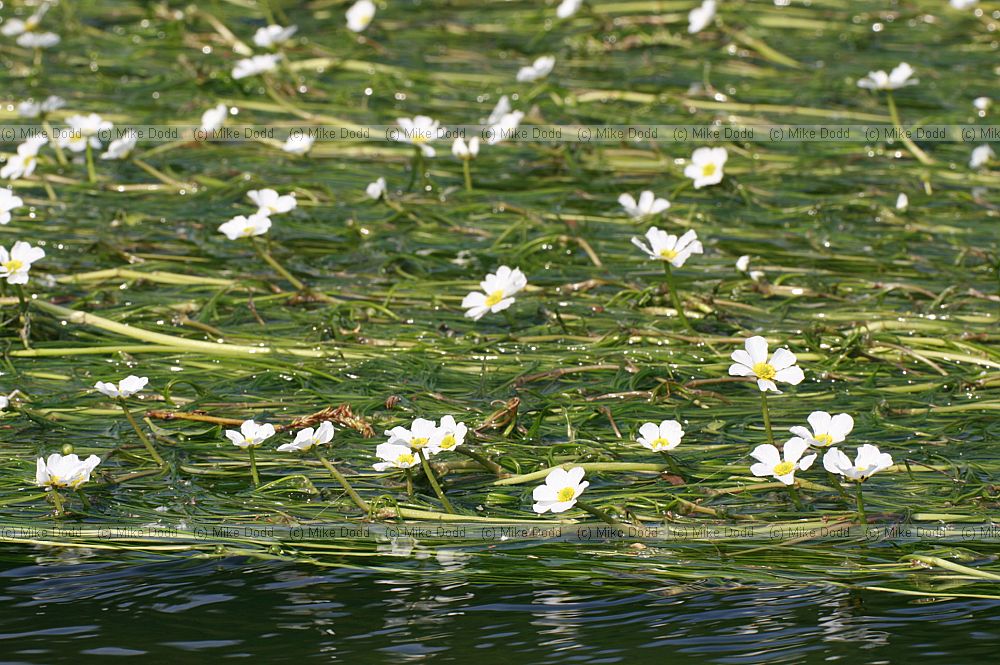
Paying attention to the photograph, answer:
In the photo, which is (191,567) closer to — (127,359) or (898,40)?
(127,359)

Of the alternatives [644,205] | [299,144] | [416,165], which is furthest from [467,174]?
[644,205]

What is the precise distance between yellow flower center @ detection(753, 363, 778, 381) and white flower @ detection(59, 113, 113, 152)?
261 cm

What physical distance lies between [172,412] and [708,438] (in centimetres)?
122

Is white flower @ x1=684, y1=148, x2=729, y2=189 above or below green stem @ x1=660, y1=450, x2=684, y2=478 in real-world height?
above

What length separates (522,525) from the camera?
256cm

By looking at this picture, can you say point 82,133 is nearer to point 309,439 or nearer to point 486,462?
point 309,439

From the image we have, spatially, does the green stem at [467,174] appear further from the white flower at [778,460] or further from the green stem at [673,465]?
the white flower at [778,460]

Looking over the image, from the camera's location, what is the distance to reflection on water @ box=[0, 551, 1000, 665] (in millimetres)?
2213

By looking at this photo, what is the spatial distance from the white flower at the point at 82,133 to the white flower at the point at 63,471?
1970 millimetres

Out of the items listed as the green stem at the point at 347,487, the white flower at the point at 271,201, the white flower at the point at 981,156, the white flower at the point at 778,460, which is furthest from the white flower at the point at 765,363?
the white flower at the point at 981,156

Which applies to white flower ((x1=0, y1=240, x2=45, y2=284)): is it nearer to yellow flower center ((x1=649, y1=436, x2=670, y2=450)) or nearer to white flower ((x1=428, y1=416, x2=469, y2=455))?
white flower ((x1=428, y1=416, x2=469, y2=455))

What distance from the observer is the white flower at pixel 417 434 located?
8.30 feet

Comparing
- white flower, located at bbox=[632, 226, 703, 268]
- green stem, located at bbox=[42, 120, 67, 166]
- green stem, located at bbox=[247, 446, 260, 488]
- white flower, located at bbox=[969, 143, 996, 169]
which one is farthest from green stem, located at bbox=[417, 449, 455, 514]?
white flower, located at bbox=[969, 143, 996, 169]

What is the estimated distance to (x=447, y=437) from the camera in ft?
8.39
